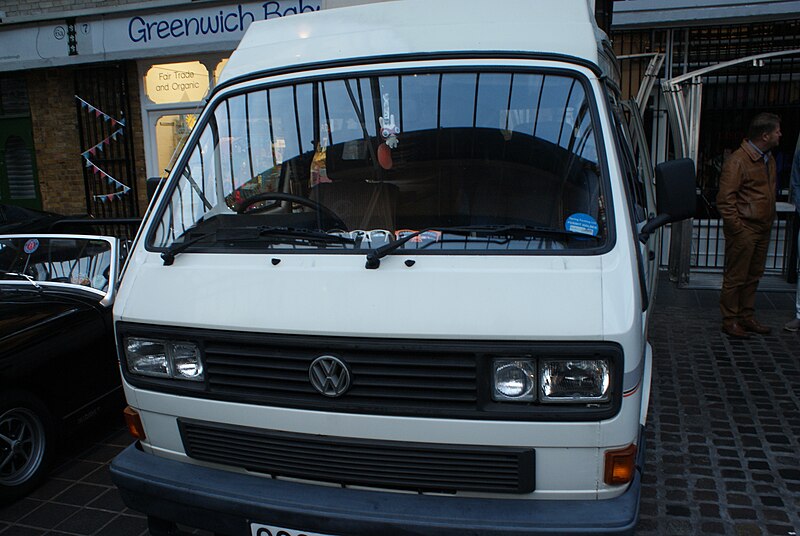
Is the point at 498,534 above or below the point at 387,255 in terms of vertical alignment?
below

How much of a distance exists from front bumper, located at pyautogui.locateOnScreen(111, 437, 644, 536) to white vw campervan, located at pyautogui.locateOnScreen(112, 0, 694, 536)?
0.03 ft

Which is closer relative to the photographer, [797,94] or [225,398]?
[225,398]

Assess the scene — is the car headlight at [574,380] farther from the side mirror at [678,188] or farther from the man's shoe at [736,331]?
the man's shoe at [736,331]

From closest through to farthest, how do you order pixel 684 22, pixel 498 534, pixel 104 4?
pixel 498 534 → pixel 684 22 → pixel 104 4

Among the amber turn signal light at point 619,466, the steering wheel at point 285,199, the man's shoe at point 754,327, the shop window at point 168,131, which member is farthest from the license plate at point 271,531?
the shop window at point 168,131

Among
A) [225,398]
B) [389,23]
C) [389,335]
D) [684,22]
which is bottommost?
[225,398]

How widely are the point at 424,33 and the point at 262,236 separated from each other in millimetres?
1193

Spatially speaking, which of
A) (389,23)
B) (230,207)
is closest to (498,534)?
(230,207)

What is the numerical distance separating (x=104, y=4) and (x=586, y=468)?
11.5m

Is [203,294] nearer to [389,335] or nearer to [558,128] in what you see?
[389,335]

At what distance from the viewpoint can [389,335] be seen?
7.85ft

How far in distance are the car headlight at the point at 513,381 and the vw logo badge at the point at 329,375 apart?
21.4 inches

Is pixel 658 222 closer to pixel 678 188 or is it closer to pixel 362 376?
pixel 678 188

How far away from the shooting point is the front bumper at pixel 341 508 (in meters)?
2.31
